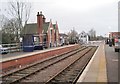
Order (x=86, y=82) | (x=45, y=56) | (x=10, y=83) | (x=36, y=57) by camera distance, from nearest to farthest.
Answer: (x=86, y=82)
(x=10, y=83)
(x=36, y=57)
(x=45, y=56)

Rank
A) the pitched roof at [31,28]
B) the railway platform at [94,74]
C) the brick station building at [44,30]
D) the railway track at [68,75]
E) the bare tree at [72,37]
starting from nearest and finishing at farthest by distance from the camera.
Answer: the railway platform at [94,74], the railway track at [68,75], the brick station building at [44,30], the pitched roof at [31,28], the bare tree at [72,37]

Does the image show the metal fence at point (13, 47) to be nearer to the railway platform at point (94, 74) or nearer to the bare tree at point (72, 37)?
the railway platform at point (94, 74)

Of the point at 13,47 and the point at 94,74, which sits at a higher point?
the point at 13,47

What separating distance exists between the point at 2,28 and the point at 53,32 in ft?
52.8

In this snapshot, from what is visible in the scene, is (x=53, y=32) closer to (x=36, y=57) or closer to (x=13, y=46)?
(x=13, y=46)

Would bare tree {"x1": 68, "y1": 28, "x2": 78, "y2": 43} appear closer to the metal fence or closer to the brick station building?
the brick station building

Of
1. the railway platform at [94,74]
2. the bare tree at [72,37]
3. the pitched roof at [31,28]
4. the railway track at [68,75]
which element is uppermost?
the pitched roof at [31,28]

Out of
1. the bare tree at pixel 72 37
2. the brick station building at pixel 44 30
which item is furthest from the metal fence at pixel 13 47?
the bare tree at pixel 72 37

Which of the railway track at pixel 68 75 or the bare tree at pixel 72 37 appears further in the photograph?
the bare tree at pixel 72 37

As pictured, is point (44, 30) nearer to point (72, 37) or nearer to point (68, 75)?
point (68, 75)

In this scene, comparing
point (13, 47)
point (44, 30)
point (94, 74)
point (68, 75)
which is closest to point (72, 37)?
point (44, 30)

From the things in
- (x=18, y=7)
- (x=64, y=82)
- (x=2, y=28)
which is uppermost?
(x=18, y=7)

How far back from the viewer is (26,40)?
35.9 m

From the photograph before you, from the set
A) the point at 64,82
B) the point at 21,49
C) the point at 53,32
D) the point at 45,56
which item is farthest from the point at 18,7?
the point at 64,82
